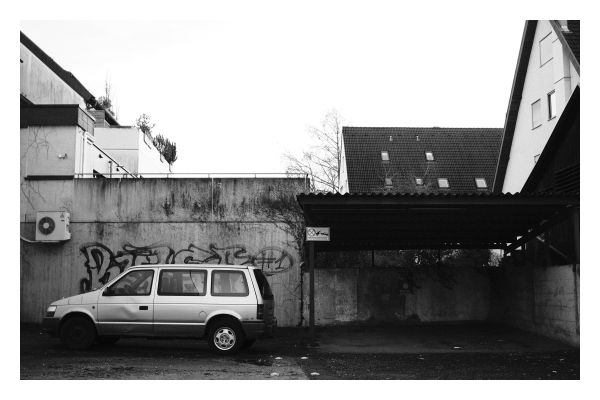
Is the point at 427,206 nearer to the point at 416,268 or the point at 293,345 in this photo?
the point at 293,345

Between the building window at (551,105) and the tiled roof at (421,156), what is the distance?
1096 centimetres

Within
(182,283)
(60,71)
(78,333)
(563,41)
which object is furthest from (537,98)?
(78,333)

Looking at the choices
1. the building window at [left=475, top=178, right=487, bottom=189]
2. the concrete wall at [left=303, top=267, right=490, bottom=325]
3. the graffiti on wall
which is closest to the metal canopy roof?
the concrete wall at [left=303, top=267, right=490, bottom=325]

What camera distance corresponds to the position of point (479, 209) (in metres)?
13.6

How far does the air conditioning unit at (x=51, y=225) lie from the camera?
1725cm

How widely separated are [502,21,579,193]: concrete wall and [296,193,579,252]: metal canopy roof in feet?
21.0

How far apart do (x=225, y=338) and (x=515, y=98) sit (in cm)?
1801

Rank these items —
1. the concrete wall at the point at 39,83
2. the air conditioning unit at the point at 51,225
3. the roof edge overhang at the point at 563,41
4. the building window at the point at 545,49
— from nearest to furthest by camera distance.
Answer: the air conditioning unit at the point at 51,225, the roof edge overhang at the point at 563,41, the concrete wall at the point at 39,83, the building window at the point at 545,49

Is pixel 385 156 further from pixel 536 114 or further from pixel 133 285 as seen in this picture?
pixel 133 285

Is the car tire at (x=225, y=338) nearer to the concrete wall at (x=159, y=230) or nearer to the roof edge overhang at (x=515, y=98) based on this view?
the concrete wall at (x=159, y=230)

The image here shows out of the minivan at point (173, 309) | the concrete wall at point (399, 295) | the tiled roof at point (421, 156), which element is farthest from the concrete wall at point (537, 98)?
the minivan at point (173, 309)

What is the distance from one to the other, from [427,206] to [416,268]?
17.2ft

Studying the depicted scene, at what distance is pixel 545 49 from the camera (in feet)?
75.3

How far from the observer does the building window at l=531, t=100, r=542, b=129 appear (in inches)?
928
